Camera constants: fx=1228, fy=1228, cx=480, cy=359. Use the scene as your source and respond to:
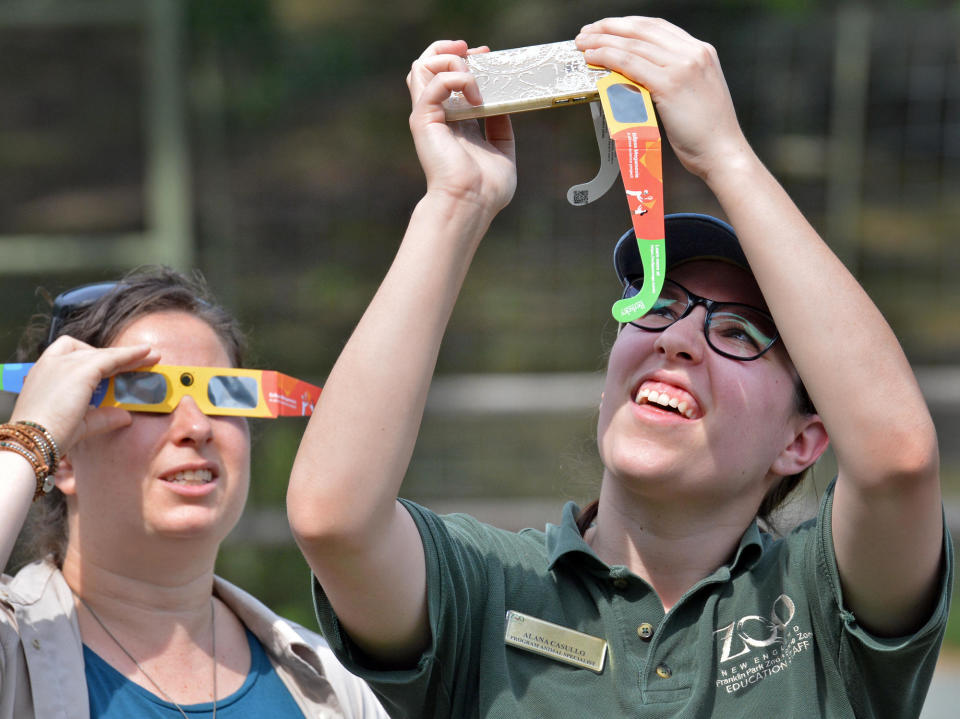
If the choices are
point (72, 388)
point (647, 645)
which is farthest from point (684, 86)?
point (72, 388)

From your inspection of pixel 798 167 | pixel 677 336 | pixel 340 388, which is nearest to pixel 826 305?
pixel 677 336

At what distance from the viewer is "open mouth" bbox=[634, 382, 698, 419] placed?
206 cm

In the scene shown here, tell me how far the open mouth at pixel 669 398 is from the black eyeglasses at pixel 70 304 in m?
1.26

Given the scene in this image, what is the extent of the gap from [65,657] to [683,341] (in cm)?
126

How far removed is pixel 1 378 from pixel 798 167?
4.60m

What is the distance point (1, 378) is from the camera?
2.54 m

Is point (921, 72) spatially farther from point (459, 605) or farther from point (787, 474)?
point (459, 605)

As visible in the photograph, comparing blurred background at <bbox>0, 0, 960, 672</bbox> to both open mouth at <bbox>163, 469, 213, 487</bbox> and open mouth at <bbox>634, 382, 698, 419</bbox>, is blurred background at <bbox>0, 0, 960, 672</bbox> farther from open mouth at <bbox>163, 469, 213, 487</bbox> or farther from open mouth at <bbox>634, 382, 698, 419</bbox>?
open mouth at <bbox>634, 382, 698, 419</bbox>

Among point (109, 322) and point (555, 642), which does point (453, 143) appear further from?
point (109, 322)

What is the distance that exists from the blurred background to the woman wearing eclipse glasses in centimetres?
337

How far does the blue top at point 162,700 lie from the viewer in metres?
2.29

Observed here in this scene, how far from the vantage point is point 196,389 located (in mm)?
2498

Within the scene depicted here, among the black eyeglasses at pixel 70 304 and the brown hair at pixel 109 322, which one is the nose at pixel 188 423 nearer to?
the brown hair at pixel 109 322

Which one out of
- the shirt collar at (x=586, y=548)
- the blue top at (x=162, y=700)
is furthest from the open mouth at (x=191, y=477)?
the shirt collar at (x=586, y=548)
